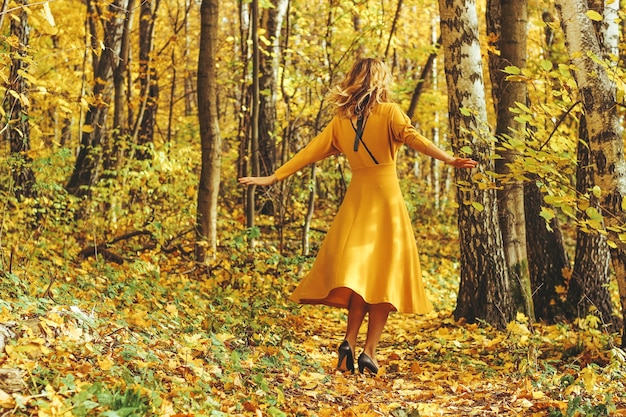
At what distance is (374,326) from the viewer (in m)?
5.59

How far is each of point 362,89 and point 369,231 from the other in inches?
43.3

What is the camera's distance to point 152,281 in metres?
7.56

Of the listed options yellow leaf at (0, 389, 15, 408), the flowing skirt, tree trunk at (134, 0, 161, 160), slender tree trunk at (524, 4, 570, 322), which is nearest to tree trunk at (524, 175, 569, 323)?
slender tree trunk at (524, 4, 570, 322)

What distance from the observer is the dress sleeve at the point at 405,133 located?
5297 millimetres

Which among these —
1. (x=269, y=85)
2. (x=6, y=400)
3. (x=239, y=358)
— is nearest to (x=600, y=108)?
(x=239, y=358)

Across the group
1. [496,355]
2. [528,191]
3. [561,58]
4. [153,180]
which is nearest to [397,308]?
[496,355]

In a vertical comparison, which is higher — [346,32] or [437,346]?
[346,32]

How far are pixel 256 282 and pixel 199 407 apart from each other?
500cm

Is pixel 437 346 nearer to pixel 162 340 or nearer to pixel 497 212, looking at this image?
pixel 497 212

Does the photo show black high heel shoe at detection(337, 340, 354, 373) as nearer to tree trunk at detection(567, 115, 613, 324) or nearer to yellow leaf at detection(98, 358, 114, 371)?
yellow leaf at detection(98, 358, 114, 371)

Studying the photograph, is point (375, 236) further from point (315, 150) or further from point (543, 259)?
point (543, 259)

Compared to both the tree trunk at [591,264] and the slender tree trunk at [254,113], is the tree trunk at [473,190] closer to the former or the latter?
the tree trunk at [591,264]

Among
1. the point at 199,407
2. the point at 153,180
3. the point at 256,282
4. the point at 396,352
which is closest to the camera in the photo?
the point at 199,407

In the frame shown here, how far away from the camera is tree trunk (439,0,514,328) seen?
6816 millimetres
